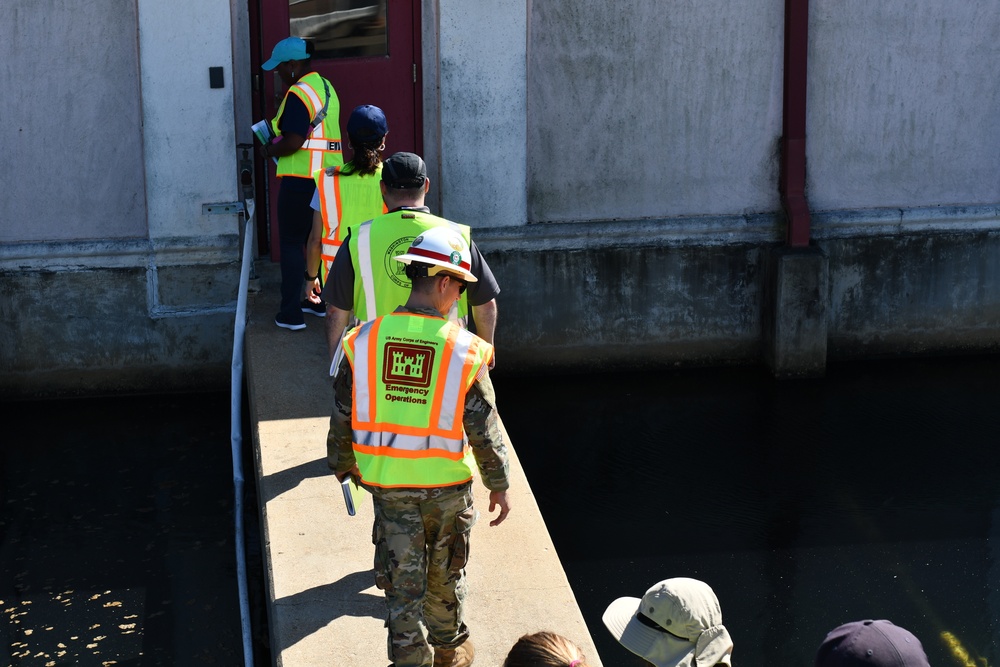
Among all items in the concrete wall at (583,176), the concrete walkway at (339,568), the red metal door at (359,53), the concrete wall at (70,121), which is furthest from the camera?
the red metal door at (359,53)

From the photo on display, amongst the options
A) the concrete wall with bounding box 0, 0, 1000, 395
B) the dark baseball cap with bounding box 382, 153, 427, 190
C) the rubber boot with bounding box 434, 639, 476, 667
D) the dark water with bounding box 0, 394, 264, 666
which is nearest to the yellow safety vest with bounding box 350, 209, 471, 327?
the dark baseball cap with bounding box 382, 153, 427, 190

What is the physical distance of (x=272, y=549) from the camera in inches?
223

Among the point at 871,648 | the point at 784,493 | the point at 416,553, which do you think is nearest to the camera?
the point at 871,648

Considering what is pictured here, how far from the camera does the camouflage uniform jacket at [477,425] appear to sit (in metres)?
4.34

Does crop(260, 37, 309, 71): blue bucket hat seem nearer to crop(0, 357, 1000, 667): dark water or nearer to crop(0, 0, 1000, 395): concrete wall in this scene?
crop(0, 0, 1000, 395): concrete wall

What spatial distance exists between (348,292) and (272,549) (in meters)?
1.20

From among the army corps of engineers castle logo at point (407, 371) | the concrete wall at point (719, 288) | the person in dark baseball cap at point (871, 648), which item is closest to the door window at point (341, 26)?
the concrete wall at point (719, 288)

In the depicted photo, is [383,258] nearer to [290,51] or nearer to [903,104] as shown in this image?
[290,51]

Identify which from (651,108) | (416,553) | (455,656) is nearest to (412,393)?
(416,553)

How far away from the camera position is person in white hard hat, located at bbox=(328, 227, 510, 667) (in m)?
4.28

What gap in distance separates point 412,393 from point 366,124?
2.17 m

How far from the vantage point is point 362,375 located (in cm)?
432

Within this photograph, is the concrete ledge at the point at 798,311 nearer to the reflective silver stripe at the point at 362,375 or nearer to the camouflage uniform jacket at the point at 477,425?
the camouflage uniform jacket at the point at 477,425

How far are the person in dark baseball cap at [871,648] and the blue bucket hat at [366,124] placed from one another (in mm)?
3745
